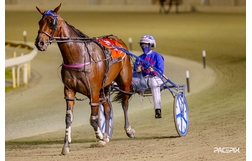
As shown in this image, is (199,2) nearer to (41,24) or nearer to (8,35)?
(8,35)

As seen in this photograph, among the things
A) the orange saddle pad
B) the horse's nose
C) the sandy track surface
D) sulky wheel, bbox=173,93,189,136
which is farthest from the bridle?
sulky wheel, bbox=173,93,189,136

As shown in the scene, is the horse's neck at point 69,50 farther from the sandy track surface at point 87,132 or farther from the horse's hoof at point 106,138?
the horse's hoof at point 106,138

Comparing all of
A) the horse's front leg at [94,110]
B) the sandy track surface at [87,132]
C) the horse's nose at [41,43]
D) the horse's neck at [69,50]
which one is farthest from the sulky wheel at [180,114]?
the horse's nose at [41,43]

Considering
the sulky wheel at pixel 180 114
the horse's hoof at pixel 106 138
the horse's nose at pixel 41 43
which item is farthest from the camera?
the sulky wheel at pixel 180 114

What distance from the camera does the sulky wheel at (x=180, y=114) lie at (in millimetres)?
8422

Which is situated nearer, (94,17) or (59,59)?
(59,59)

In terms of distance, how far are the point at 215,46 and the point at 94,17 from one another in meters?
11.8

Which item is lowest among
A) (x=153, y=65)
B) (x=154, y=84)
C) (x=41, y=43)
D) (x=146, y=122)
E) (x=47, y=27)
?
(x=146, y=122)

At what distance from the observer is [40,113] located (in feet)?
36.6

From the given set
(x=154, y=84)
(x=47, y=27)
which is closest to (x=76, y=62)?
→ (x=47, y=27)

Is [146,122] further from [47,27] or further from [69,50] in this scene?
[47,27]

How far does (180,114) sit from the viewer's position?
8664 mm

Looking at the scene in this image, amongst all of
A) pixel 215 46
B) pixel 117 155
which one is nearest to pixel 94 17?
pixel 215 46

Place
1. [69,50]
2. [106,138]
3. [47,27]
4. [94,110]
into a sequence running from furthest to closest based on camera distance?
1. [106,138]
2. [94,110]
3. [69,50]
4. [47,27]
